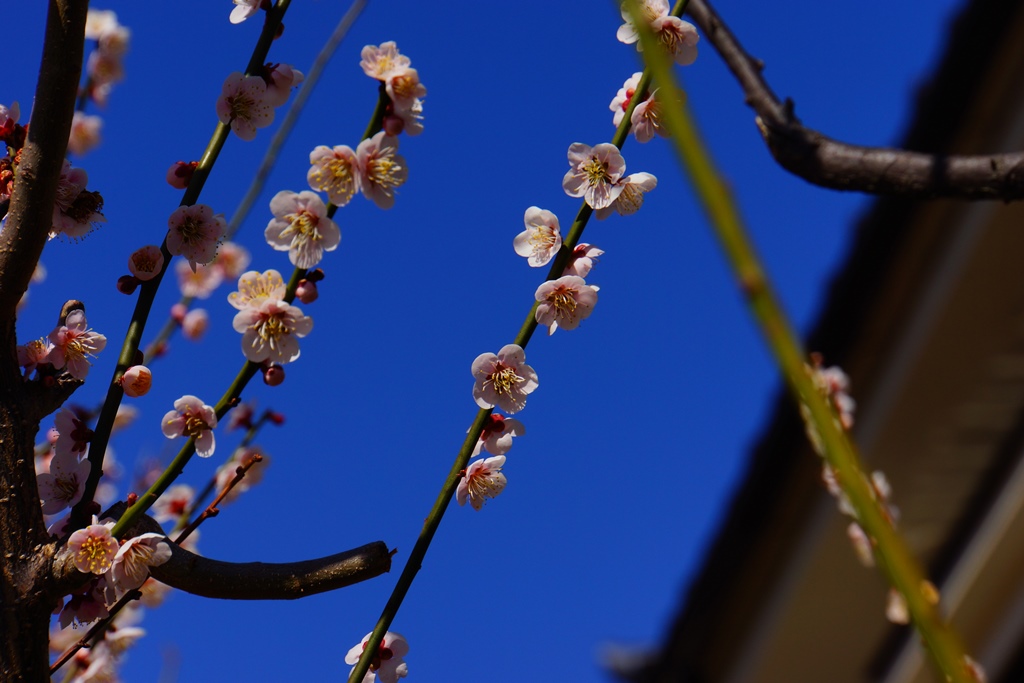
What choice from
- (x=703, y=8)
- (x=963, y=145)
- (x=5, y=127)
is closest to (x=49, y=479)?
(x=5, y=127)

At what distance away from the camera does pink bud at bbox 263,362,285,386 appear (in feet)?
4.37

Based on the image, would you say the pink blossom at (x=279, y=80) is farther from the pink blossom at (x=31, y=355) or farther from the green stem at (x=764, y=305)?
the green stem at (x=764, y=305)

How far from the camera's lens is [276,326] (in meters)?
1.36

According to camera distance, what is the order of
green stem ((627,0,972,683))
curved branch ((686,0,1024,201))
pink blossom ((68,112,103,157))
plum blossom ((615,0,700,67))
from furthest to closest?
pink blossom ((68,112,103,157)) → plum blossom ((615,0,700,67)) → curved branch ((686,0,1024,201)) → green stem ((627,0,972,683))

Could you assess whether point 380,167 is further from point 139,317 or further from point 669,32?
point 669,32

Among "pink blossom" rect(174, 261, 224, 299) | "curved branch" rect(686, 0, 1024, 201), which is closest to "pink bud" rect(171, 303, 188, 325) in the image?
"pink blossom" rect(174, 261, 224, 299)

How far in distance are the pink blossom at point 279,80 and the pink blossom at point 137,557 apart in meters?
0.74

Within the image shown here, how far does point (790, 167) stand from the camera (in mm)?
1264

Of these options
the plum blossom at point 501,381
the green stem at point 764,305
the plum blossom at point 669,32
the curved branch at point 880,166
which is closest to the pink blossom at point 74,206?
the plum blossom at point 501,381

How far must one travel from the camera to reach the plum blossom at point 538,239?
1569mm

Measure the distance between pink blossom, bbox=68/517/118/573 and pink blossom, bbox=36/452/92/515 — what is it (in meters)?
0.16

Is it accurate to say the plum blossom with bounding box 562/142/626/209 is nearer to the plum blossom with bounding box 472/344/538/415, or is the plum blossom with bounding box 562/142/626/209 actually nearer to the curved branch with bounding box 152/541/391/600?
the plum blossom with bounding box 472/344/538/415

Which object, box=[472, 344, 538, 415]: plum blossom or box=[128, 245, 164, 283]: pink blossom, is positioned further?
box=[472, 344, 538, 415]: plum blossom

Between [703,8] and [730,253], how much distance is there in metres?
1.40
